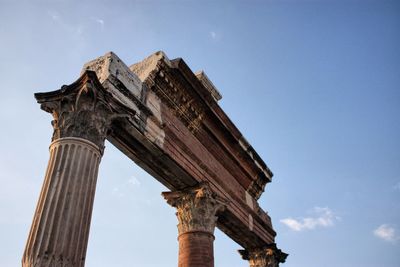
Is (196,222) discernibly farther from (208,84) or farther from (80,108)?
(208,84)

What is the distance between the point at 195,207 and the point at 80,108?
4279mm

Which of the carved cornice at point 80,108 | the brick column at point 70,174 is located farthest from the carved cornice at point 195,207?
the carved cornice at point 80,108

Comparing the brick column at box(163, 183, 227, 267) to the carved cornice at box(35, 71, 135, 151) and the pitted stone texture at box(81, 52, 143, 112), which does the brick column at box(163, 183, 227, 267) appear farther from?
the carved cornice at box(35, 71, 135, 151)

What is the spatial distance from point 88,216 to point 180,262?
3.91 m

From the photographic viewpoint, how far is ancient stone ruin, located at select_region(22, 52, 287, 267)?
5879 millimetres

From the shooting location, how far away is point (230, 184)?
11844 millimetres

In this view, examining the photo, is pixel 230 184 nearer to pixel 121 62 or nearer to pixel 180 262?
pixel 180 262

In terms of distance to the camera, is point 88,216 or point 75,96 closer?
point 88,216

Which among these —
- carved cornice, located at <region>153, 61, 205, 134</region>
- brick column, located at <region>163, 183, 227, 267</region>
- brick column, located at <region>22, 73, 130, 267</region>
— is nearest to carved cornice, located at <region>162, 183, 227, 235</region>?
brick column, located at <region>163, 183, 227, 267</region>

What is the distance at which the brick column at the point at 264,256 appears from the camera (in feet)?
43.2

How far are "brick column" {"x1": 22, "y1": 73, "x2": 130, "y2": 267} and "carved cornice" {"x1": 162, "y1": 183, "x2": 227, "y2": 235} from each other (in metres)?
3.43

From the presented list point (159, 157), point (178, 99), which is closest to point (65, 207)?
point (159, 157)

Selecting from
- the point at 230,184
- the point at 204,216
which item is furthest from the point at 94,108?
the point at 230,184

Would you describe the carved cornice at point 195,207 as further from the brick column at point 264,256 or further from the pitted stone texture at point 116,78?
the brick column at point 264,256
